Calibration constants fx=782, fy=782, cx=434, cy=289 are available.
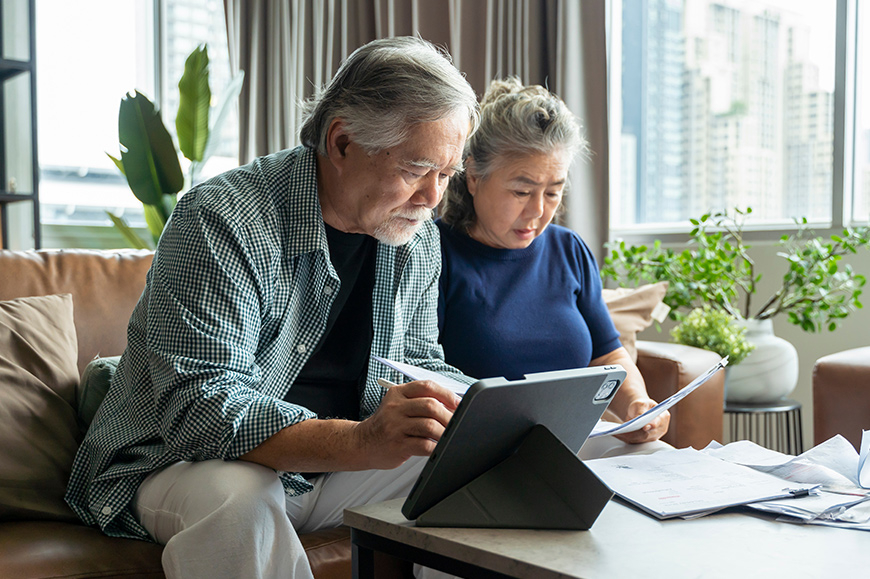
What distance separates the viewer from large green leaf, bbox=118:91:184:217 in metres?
2.91

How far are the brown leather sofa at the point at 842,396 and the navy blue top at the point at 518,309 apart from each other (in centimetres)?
52

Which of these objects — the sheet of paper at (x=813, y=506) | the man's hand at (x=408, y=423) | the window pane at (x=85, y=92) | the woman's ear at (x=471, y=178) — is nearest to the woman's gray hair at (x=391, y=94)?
the woman's ear at (x=471, y=178)

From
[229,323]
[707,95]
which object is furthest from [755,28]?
[229,323]

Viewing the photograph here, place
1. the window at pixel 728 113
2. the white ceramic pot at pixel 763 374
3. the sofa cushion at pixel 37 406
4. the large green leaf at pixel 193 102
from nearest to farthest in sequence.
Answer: the sofa cushion at pixel 37 406, the white ceramic pot at pixel 763 374, the window at pixel 728 113, the large green leaf at pixel 193 102

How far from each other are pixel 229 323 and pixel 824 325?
2103 mm

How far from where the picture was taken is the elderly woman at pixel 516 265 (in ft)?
5.42

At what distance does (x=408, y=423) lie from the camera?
3.19 ft

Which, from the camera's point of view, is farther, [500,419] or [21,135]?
[21,135]

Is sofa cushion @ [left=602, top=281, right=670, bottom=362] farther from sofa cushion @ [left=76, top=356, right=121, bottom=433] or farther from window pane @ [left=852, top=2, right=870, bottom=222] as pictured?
sofa cushion @ [left=76, top=356, right=121, bottom=433]

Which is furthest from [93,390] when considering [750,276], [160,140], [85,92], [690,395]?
[85,92]

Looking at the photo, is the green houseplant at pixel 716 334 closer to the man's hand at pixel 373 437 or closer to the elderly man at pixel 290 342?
the elderly man at pixel 290 342

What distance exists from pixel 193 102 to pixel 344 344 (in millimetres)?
1923

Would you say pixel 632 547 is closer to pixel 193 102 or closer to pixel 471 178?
pixel 471 178

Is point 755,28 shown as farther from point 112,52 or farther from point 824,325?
point 112,52
